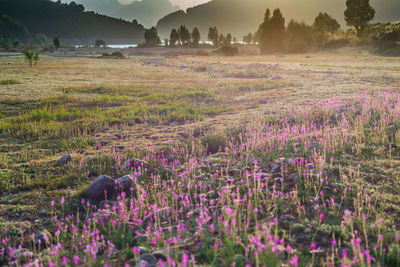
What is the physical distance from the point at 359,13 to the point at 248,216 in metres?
89.3

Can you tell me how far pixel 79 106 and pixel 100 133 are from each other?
212 inches

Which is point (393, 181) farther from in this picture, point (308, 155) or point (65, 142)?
point (65, 142)

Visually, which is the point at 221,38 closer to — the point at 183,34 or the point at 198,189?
the point at 183,34

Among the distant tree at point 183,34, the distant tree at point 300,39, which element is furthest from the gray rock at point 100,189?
the distant tree at point 183,34

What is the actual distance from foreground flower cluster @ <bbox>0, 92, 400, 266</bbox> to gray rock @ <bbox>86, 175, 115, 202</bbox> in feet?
0.33

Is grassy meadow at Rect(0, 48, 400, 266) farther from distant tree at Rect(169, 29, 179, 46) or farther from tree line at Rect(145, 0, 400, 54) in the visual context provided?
distant tree at Rect(169, 29, 179, 46)

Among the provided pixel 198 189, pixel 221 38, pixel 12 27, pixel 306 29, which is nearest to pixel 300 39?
pixel 306 29

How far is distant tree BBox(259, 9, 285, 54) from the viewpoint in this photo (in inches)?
3681

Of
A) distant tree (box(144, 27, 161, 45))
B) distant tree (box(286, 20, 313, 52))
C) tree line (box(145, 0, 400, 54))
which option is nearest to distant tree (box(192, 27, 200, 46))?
distant tree (box(144, 27, 161, 45))

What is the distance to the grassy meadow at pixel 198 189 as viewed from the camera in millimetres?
3592

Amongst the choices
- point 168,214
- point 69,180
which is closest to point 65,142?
point 69,180

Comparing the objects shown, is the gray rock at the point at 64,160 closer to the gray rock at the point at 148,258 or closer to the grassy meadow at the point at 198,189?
the grassy meadow at the point at 198,189

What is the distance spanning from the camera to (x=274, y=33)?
306 feet

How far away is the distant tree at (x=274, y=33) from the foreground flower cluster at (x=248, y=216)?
9195 cm
